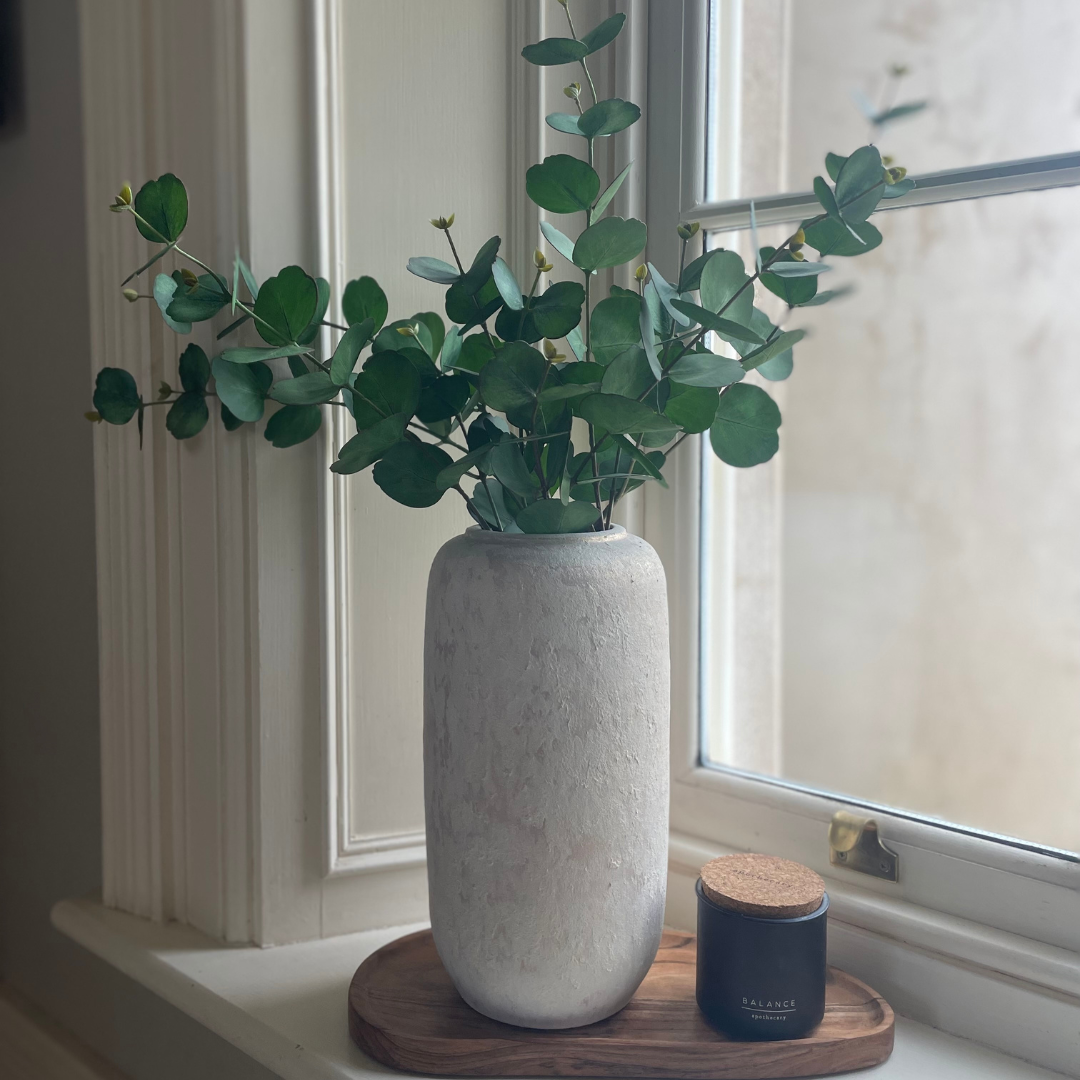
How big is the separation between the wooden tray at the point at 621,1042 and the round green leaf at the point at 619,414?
0.44 m

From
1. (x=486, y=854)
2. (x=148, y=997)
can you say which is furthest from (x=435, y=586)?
(x=148, y=997)

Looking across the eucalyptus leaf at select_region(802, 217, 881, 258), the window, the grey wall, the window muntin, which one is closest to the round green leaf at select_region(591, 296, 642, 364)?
the eucalyptus leaf at select_region(802, 217, 881, 258)

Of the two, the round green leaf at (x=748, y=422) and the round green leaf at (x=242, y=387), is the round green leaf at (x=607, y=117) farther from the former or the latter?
the round green leaf at (x=242, y=387)

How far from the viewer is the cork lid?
0.73 meters

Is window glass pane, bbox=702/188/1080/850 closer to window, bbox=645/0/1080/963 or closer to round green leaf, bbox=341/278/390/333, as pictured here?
window, bbox=645/0/1080/963

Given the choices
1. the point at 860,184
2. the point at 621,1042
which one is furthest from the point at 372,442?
the point at 621,1042

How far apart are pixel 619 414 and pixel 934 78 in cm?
209

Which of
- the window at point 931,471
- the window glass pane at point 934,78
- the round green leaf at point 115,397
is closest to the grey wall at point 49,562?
the round green leaf at point 115,397

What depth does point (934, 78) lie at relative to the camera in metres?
2.30

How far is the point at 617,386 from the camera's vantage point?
0.66 metres

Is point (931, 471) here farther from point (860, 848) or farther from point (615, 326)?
point (615, 326)

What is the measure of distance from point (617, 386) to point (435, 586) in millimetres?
206

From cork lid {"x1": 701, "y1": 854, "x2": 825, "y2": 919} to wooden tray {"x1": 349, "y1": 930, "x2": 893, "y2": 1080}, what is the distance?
0.10 m

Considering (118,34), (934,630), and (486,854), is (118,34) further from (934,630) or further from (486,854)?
(934,630)
